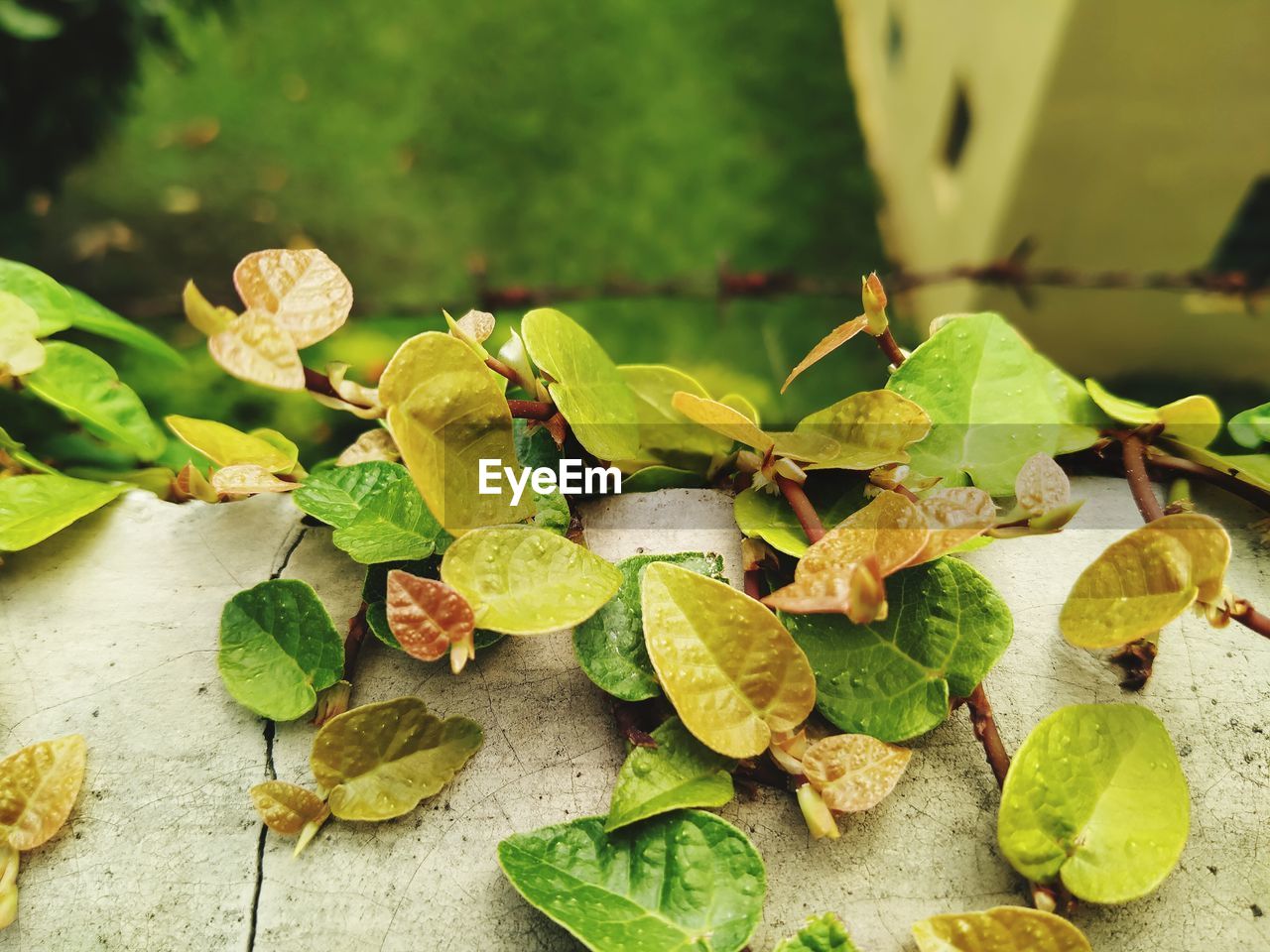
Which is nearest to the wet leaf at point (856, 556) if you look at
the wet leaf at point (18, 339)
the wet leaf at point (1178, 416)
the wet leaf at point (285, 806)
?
the wet leaf at point (1178, 416)

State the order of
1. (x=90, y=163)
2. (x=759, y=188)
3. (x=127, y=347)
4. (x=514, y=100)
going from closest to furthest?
(x=127, y=347) < (x=90, y=163) < (x=759, y=188) < (x=514, y=100)

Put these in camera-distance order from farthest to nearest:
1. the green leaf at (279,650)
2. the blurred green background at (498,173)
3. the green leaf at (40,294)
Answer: the blurred green background at (498,173) < the green leaf at (40,294) < the green leaf at (279,650)

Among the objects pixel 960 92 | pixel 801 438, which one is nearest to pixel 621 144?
pixel 960 92

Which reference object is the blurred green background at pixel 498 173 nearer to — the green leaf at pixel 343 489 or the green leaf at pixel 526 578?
the green leaf at pixel 343 489

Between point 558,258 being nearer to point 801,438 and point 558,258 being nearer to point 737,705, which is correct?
point 801,438

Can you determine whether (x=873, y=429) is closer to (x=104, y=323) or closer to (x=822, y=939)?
(x=822, y=939)

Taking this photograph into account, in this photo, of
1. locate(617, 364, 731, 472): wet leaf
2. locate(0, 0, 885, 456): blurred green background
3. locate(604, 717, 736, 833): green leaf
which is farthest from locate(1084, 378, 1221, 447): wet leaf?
locate(0, 0, 885, 456): blurred green background
